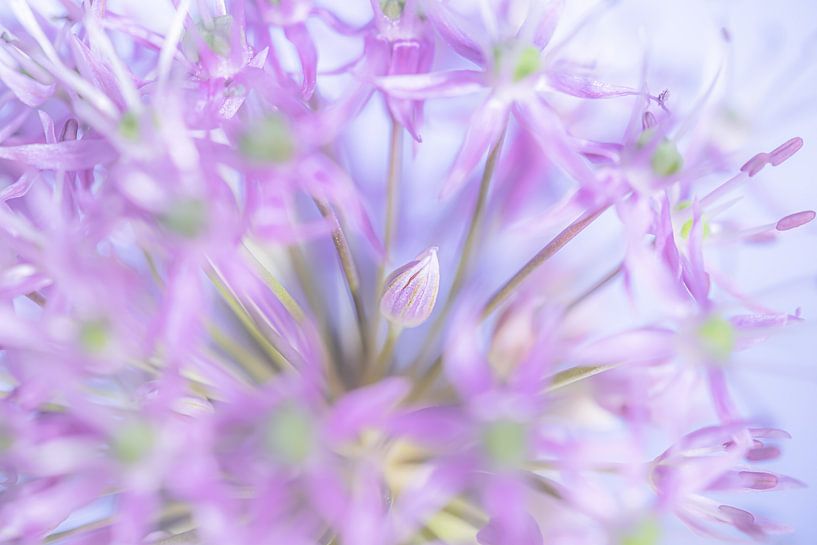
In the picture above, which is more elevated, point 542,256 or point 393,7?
point 393,7

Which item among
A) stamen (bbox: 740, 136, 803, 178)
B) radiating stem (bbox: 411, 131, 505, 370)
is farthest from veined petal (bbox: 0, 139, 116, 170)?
stamen (bbox: 740, 136, 803, 178)

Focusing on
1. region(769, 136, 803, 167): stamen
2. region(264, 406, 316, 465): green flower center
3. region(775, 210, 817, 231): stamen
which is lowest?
region(264, 406, 316, 465): green flower center

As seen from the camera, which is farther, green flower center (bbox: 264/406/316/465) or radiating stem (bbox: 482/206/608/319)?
radiating stem (bbox: 482/206/608/319)

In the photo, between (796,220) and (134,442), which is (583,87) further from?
(134,442)

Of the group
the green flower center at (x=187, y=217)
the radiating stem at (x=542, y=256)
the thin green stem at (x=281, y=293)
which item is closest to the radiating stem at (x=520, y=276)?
the radiating stem at (x=542, y=256)

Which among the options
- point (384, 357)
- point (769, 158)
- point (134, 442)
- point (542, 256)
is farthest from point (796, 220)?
Answer: point (134, 442)

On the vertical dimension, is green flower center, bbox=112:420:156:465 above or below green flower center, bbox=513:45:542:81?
below

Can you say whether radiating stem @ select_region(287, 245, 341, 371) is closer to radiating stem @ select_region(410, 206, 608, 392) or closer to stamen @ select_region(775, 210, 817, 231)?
radiating stem @ select_region(410, 206, 608, 392)
